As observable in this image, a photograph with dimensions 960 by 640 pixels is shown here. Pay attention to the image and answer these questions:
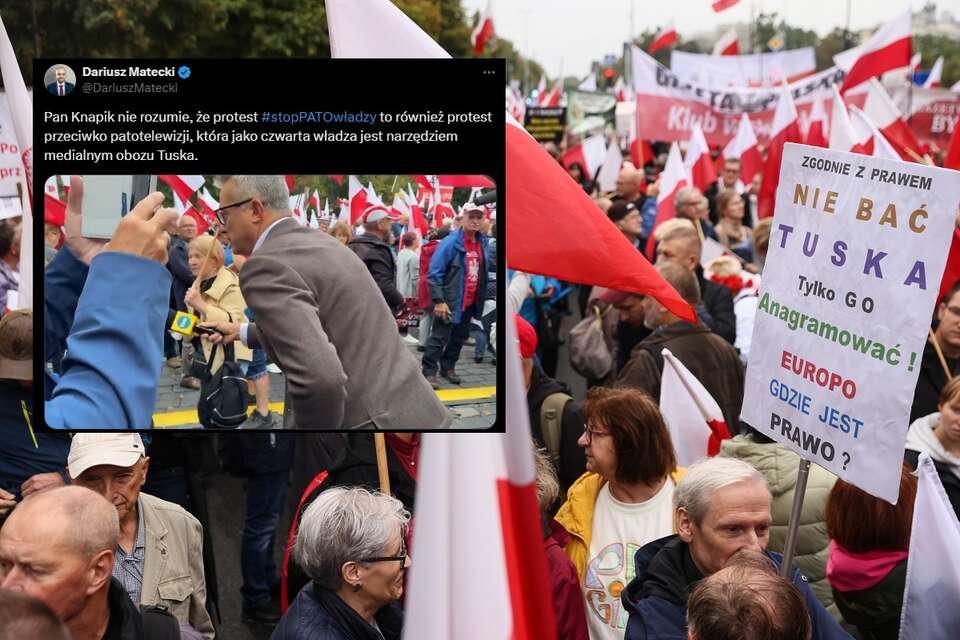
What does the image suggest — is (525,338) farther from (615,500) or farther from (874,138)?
(874,138)

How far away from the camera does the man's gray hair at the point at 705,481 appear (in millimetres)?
3016

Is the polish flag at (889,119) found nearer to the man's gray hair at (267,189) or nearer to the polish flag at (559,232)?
the polish flag at (559,232)

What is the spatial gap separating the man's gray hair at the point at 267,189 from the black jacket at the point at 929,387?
3.61m

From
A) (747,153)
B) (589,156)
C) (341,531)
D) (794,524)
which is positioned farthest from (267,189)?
(589,156)

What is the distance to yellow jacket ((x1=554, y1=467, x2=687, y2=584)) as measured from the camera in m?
3.55

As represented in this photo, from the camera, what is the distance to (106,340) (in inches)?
86.4

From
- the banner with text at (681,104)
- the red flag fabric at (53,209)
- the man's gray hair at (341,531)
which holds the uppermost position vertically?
the banner with text at (681,104)

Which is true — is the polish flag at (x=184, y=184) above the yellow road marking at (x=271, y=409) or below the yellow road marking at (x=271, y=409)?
above

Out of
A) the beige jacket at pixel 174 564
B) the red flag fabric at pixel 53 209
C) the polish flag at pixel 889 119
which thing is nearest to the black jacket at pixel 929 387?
the beige jacket at pixel 174 564

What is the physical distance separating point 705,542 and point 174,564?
1.61m

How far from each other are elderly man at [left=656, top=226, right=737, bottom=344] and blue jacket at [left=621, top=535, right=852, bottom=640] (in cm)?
359

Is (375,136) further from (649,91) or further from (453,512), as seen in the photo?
(649,91)

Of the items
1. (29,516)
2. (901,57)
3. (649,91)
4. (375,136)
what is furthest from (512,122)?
(649,91)

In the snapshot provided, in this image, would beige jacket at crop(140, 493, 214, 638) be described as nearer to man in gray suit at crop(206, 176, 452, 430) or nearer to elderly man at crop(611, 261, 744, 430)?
man in gray suit at crop(206, 176, 452, 430)
